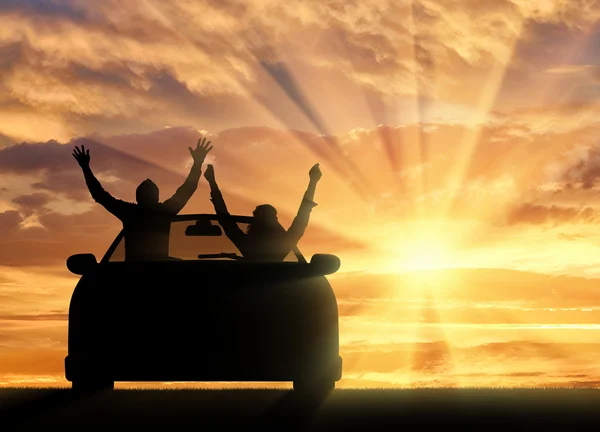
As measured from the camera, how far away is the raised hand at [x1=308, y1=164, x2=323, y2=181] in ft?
36.6

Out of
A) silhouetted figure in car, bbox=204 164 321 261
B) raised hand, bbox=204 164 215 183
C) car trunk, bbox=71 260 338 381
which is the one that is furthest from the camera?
raised hand, bbox=204 164 215 183

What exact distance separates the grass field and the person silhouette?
1517 mm

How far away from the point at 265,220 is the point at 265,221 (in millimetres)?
12

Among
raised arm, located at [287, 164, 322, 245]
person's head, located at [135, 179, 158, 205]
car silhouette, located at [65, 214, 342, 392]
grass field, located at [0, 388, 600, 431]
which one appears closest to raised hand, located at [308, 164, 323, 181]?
raised arm, located at [287, 164, 322, 245]

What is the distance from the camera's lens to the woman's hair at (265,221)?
9852 mm

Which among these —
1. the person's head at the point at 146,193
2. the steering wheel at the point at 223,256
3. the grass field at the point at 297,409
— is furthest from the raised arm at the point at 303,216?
the grass field at the point at 297,409

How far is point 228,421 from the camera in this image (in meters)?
9.00

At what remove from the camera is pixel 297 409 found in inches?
365

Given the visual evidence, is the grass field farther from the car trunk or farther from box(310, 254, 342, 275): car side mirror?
box(310, 254, 342, 275): car side mirror

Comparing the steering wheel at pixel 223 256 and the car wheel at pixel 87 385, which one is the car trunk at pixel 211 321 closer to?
the car wheel at pixel 87 385

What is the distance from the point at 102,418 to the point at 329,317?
2.24m

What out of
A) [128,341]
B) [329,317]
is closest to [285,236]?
[329,317]

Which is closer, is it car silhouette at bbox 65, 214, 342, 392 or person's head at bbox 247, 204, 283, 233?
car silhouette at bbox 65, 214, 342, 392

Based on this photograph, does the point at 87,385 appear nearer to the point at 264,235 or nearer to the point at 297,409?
the point at 297,409
